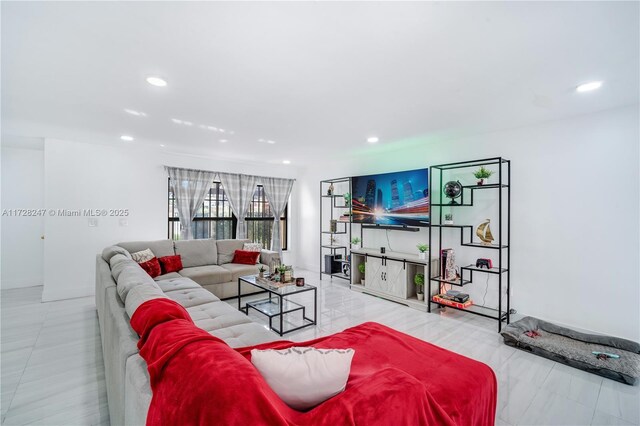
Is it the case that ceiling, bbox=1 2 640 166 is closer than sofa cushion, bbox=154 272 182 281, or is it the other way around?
ceiling, bbox=1 2 640 166

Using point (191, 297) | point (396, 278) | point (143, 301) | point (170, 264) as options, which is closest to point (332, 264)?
point (396, 278)

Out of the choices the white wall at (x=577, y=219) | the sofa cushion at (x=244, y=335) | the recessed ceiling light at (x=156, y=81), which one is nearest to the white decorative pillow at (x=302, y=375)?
the sofa cushion at (x=244, y=335)

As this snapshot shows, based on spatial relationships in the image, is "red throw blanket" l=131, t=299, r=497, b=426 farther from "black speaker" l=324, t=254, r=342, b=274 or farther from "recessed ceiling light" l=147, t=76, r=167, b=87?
"black speaker" l=324, t=254, r=342, b=274

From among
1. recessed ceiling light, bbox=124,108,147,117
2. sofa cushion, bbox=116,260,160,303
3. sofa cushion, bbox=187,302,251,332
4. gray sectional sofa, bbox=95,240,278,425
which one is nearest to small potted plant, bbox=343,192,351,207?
gray sectional sofa, bbox=95,240,278,425

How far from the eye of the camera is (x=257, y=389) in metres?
0.88

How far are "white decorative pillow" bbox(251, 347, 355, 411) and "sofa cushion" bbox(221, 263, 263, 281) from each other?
3.54 meters

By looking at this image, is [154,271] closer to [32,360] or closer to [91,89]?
[32,360]

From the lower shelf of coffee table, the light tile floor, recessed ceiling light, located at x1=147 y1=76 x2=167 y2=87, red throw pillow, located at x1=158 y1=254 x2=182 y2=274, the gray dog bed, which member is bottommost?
the light tile floor

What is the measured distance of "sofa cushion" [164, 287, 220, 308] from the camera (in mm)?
2969

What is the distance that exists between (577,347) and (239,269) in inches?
164

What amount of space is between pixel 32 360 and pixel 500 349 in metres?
4.41

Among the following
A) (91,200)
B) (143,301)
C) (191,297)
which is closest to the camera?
(143,301)

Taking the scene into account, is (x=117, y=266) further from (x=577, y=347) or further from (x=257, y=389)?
(x=577, y=347)

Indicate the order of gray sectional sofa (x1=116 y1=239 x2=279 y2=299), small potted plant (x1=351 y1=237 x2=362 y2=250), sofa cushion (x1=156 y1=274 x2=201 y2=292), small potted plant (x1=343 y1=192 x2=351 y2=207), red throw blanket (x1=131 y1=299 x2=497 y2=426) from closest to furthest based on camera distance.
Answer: red throw blanket (x1=131 y1=299 x2=497 y2=426)
sofa cushion (x1=156 y1=274 x2=201 y2=292)
gray sectional sofa (x1=116 y1=239 x2=279 y2=299)
small potted plant (x1=351 y1=237 x2=362 y2=250)
small potted plant (x1=343 y1=192 x2=351 y2=207)
